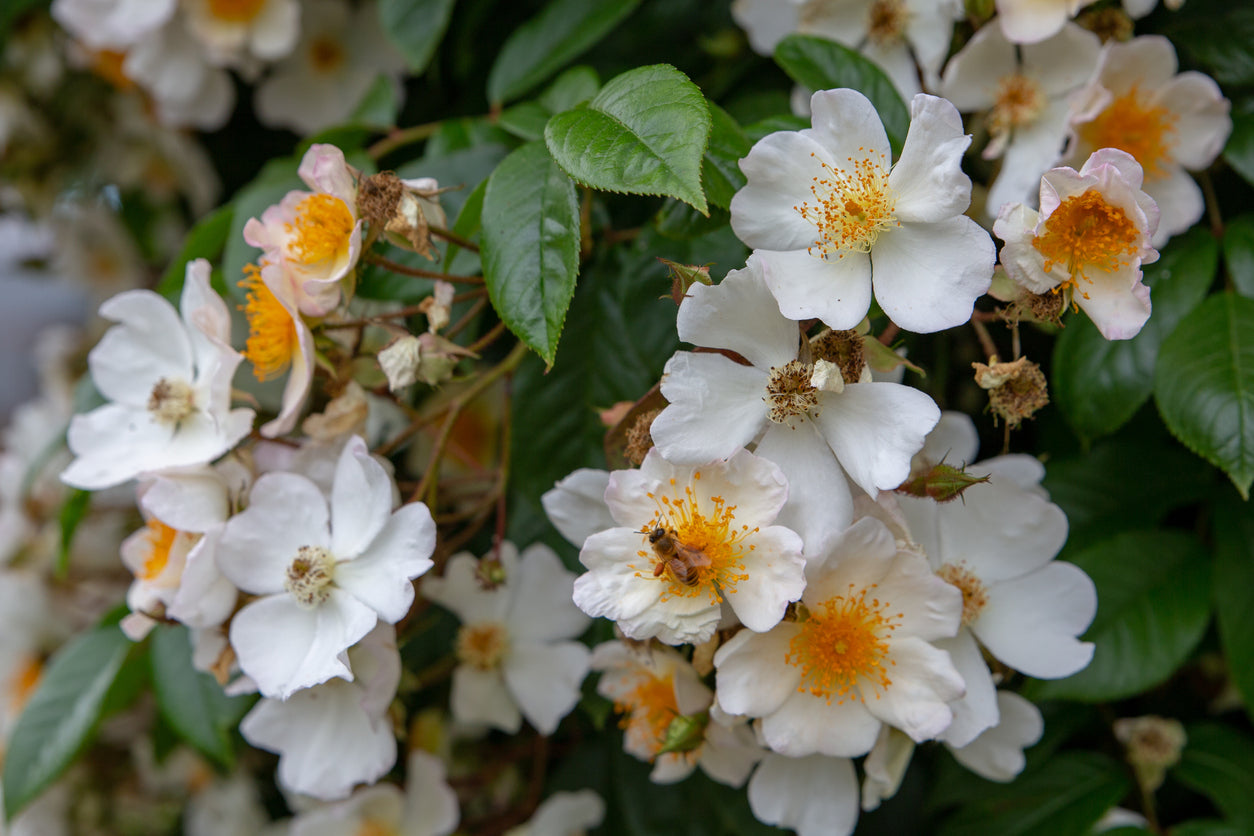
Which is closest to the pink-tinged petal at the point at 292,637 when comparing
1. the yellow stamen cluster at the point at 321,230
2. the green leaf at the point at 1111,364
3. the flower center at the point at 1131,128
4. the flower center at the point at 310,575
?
the flower center at the point at 310,575

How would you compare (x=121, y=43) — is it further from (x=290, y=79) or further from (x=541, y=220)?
(x=541, y=220)

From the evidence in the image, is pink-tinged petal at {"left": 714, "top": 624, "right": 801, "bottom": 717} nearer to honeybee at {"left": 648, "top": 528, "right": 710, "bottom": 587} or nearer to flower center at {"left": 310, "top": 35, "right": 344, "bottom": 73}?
honeybee at {"left": 648, "top": 528, "right": 710, "bottom": 587}

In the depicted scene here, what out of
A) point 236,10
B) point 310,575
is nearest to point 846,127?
point 310,575

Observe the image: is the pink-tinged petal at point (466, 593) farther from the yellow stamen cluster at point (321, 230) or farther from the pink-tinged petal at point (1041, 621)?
the pink-tinged petal at point (1041, 621)

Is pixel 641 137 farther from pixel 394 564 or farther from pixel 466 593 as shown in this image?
pixel 466 593

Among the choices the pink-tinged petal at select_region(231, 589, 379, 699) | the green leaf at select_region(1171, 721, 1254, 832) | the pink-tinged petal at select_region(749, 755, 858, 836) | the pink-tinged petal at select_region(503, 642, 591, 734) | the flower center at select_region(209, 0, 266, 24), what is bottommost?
the green leaf at select_region(1171, 721, 1254, 832)

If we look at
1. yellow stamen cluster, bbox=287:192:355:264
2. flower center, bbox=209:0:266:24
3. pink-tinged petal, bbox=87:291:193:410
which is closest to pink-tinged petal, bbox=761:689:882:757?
yellow stamen cluster, bbox=287:192:355:264
